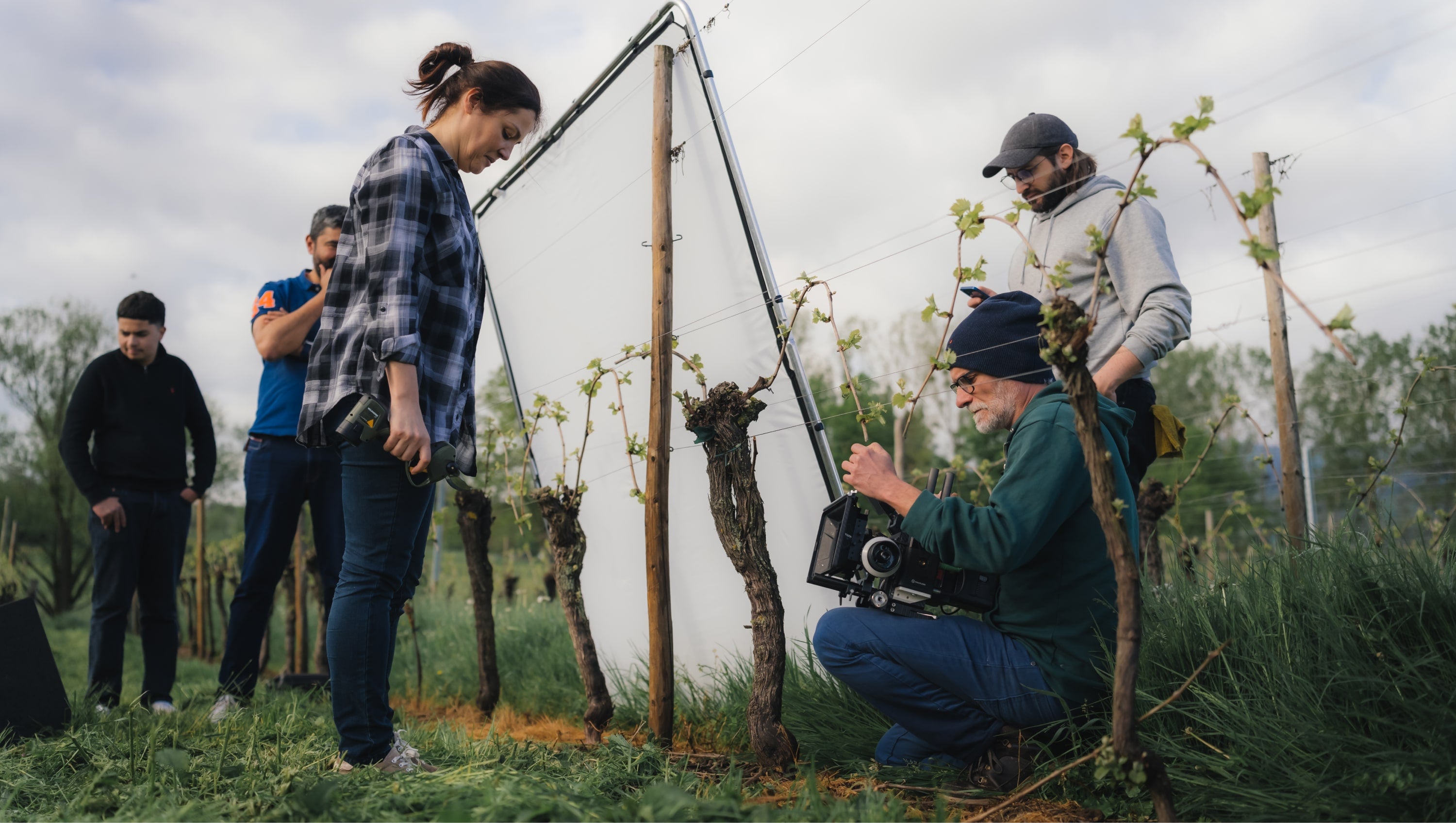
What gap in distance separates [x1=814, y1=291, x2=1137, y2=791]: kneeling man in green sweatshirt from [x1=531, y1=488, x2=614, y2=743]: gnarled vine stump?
1445 millimetres

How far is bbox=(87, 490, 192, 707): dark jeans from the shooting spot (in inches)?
144

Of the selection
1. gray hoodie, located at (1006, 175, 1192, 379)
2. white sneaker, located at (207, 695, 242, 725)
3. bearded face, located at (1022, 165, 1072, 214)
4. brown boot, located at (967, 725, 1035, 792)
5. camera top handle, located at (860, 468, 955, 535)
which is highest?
bearded face, located at (1022, 165, 1072, 214)

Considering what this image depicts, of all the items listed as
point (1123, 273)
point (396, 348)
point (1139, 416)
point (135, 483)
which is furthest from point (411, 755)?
point (135, 483)

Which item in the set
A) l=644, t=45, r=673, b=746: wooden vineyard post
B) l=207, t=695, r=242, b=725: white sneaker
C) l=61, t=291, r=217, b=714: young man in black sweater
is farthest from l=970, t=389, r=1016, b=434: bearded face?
l=61, t=291, r=217, b=714: young man in black sweater

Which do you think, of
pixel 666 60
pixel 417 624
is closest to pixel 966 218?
pixel 666 60

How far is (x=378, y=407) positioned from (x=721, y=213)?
1.60 m

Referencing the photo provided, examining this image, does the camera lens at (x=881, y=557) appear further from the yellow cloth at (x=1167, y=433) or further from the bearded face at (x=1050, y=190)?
the bearded face at (x=1050, y=190)

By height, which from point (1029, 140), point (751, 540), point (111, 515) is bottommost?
point (751, 540)

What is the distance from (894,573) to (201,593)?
921 cm

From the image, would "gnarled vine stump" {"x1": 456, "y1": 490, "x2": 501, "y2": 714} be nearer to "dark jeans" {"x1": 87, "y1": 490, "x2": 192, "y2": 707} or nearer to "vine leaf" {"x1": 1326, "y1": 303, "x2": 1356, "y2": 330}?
"dark jeans" {"x1": 87, "y1": 490, "x2": 192, "y2": 707}

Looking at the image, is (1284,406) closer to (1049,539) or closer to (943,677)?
(1049,539)

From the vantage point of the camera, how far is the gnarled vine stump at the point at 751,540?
2.42 meters

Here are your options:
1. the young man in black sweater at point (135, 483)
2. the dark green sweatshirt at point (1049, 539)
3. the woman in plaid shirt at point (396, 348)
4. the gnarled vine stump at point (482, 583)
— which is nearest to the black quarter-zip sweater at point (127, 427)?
the young man in black sweater at point (135, 483)

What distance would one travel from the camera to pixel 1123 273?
7.92 feet
